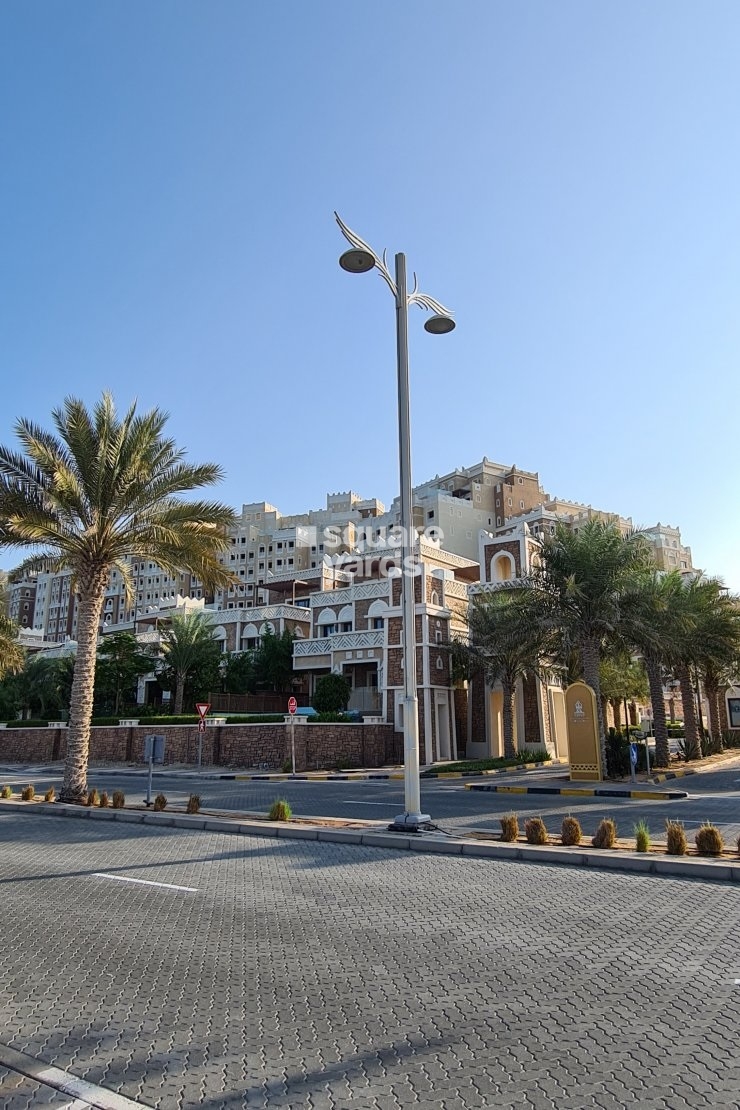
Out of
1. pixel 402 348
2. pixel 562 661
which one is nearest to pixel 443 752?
pixel 562 661

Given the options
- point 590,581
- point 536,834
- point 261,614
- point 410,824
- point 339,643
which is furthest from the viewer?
point 261,614

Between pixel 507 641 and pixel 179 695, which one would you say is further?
pixel 179 695

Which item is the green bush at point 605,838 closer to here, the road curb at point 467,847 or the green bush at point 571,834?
the road curb at point 467,847

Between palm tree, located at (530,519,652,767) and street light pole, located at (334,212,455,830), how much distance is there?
11.7 metres

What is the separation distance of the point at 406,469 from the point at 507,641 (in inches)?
552

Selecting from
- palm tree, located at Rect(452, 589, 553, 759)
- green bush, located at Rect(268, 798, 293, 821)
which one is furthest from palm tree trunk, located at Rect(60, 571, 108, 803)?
palm tree, located at Rect(452, 589, 553, 759)

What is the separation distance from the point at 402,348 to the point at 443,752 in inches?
1082

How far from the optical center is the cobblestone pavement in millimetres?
3988

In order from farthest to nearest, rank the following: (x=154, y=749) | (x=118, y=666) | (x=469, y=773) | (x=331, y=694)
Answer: (x=118, y=666)
(x=331, y=694)
(x=469, y=773)
(x=154, y=749)

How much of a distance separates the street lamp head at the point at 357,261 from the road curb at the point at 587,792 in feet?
46.6

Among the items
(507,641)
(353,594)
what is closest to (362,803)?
(507,641)

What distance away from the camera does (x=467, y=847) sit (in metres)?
11.2

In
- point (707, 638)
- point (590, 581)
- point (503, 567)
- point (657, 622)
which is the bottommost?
point (657, 622)

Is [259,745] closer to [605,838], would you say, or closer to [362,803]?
[362,803]
